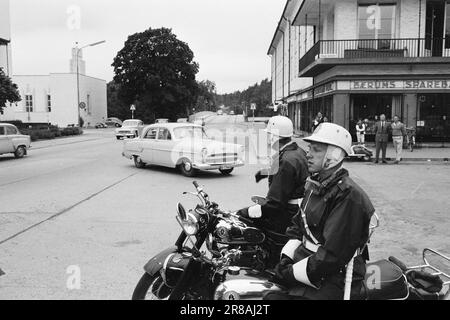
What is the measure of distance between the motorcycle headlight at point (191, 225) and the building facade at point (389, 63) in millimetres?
24431

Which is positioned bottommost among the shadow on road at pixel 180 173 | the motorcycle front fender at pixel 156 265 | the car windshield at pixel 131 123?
the shadow on road at pixel 180 173

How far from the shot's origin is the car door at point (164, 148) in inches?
591

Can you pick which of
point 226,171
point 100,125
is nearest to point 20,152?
point 226,171

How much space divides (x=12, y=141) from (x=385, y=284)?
2027 cm

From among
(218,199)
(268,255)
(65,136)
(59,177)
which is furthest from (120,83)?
(268,255)

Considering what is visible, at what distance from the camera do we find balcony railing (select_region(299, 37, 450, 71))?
89.7 ft

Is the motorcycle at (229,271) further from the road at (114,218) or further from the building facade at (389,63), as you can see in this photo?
the building facade at (389,63)

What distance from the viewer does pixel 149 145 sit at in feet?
52.7

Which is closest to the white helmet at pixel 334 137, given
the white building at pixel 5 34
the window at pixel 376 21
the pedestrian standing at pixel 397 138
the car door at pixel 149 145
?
the car door at pixel 149 145

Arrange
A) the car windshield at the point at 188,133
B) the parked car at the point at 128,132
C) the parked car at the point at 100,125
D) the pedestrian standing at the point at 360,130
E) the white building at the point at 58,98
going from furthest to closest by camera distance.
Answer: the parked car at the point at 100,125 < the white building at the point at 58,98 < the parked car at the point at 128,132 < the pedestrian standing at the point at 360,130 < the car windshield at the point at 188,133

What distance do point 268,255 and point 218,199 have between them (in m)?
6.15

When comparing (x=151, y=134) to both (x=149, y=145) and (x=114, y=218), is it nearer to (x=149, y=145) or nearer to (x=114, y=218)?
(x=149, y=145)

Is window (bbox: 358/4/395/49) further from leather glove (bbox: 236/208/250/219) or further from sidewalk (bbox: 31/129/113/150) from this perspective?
leather glove (bbox: 236/208/250/219)

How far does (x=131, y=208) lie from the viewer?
31.4 feet
